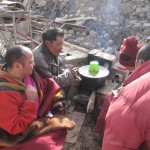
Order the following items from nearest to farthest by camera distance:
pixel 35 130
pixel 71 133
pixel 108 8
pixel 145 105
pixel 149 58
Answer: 1. pixel 145 105
2. pixel 149 58
3. pixel 35 130
4. pixel 71 133
5. pixel 108 8

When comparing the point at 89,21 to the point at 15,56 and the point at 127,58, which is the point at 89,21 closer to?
the point at 127,58

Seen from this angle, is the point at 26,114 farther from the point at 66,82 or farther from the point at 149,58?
the point at 149,58

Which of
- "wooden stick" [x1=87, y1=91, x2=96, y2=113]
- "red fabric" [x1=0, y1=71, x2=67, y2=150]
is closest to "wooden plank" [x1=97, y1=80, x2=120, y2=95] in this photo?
"wooden stick" [x1=87, y1=91, x2=96, y2=113]

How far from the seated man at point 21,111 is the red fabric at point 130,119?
103 cm

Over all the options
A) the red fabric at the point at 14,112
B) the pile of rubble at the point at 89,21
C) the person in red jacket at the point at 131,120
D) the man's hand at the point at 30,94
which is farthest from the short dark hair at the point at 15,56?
the pile of rubble at the point at 89,21

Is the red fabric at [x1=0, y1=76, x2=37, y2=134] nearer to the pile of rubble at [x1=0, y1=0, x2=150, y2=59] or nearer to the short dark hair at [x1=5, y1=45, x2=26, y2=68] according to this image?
the short dark hair at [x1=5, y1=45, x2=26, y2=68]

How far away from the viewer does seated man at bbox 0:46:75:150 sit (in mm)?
2727

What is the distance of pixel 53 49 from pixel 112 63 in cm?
139

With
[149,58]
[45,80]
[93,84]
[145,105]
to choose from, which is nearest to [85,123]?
[93,84]

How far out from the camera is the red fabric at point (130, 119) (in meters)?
1.90

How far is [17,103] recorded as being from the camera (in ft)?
9.14

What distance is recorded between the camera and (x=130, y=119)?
76.4 inches

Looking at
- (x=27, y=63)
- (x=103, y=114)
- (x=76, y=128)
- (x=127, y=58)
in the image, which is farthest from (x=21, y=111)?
(x=127, y=58)

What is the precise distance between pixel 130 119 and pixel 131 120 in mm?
11
